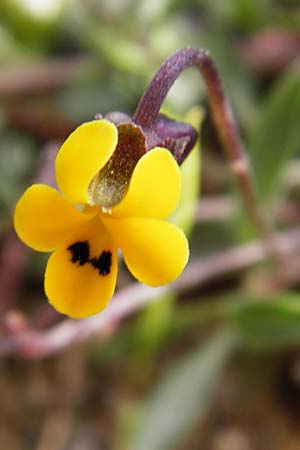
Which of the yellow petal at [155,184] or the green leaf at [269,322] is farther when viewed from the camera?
the green leaf at [269,322]

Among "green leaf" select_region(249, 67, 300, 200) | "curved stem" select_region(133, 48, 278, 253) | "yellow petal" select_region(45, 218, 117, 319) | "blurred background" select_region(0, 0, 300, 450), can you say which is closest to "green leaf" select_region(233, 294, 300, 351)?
"blurred background" select_region(0, 0, 300, 450)

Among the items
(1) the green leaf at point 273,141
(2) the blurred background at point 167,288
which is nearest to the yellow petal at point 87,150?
(2) the blurred background at point 167,288

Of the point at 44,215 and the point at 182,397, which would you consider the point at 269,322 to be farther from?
the point at 44,215

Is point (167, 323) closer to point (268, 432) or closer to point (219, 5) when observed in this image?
point (268, 432)

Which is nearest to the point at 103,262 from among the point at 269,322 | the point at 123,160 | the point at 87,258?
the point at 87,258

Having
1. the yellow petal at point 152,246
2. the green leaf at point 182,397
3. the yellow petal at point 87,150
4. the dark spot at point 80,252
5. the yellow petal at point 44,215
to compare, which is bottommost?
the yellow petal at point 152,246

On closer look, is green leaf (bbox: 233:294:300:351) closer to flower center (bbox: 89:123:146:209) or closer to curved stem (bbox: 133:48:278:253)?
curved stem (bbox: 133:48:278:253)

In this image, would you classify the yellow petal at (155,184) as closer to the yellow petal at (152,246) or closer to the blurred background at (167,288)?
the yellow petal at (152,246)
